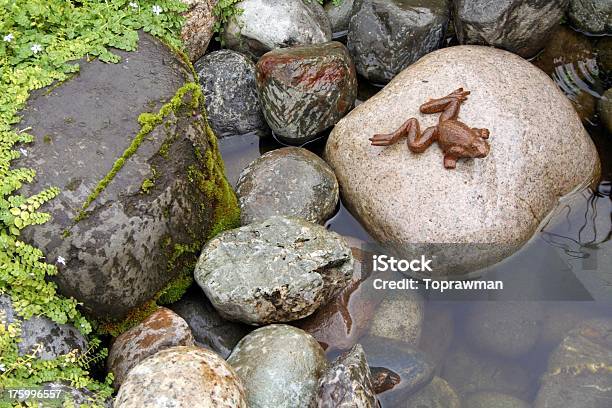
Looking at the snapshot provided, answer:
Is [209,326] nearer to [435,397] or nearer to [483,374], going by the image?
[435,397]

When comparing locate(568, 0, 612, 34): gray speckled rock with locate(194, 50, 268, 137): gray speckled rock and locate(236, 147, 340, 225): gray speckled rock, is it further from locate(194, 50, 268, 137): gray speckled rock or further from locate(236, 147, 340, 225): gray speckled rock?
Result: locate(194, 50, 268, 137): gray speckled rock

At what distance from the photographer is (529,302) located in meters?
5.42

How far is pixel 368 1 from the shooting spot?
6.41 m

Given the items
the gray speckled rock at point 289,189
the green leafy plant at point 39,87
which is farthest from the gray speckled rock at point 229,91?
the gray speckled rock at point 289,189

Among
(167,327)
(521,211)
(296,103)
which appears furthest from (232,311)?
(521,211)

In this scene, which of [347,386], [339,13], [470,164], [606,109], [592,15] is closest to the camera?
[347,386]

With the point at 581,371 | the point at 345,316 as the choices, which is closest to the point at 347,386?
the point at 345,316

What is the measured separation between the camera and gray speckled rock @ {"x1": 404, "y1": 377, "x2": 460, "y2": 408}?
4.90m

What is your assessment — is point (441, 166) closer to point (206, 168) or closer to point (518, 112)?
point (518, 112)

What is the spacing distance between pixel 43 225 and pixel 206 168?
141cm

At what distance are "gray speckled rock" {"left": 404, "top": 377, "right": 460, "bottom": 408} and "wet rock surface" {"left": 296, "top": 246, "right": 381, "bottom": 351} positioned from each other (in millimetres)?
687

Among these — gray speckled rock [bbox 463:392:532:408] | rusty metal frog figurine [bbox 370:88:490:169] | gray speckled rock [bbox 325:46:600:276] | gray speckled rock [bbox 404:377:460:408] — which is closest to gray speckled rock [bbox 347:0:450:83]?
gray speckled rock [bbox 325:46:600:276]

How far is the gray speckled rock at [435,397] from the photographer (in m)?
4.90

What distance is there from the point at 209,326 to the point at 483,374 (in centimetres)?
239
